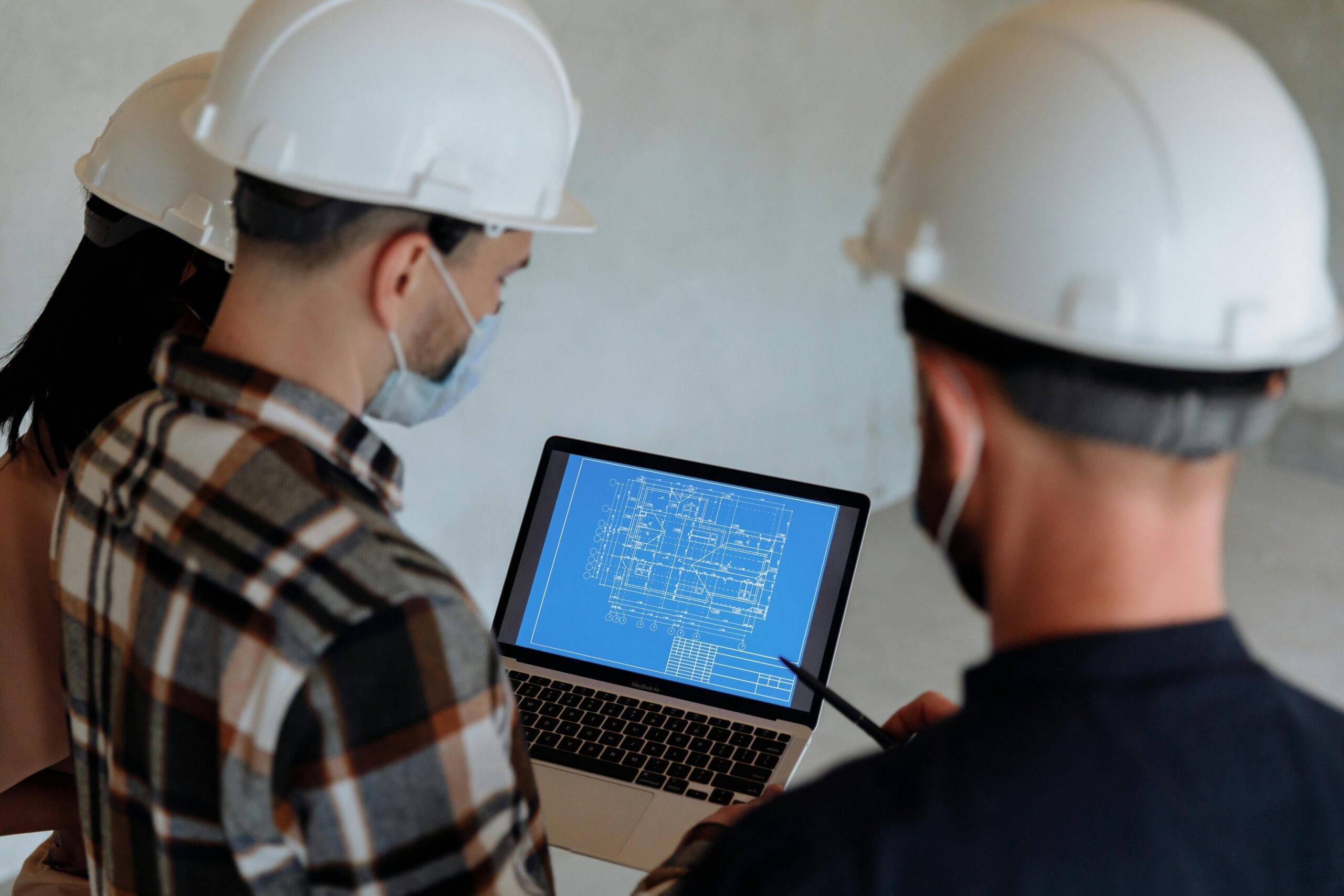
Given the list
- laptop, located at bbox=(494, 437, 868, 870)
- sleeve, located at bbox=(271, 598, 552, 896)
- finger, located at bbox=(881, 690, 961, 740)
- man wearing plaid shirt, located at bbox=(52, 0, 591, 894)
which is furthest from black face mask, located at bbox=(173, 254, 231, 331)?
finger, located at bbox=(881, 690, 961, 740)

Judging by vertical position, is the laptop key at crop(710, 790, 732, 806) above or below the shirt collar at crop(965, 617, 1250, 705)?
below

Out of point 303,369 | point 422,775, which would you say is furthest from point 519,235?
point 422,775

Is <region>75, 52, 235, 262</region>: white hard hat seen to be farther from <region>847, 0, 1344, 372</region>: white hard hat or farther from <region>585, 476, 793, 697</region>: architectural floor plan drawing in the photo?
<region>847, 0, 1344, 372</region>: white hard hat

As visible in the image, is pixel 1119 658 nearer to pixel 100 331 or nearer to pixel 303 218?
pixel 303 218

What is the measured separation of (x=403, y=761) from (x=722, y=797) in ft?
1.75

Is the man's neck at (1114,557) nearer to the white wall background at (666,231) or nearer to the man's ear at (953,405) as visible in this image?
the man's ear at (953,405)

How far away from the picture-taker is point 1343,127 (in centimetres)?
556

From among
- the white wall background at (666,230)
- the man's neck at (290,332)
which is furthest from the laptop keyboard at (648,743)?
the white wall background at (666,230)

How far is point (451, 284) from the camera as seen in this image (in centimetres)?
100

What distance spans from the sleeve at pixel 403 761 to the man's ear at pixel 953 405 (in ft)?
1.15

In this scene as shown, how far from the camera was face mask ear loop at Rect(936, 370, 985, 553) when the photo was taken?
28.4 inches

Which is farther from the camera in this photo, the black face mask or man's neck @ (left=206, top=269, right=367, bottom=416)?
the black face mask

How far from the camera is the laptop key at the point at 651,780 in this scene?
1.26 m

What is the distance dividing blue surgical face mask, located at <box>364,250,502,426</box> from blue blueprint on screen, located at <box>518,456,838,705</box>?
36 cm
